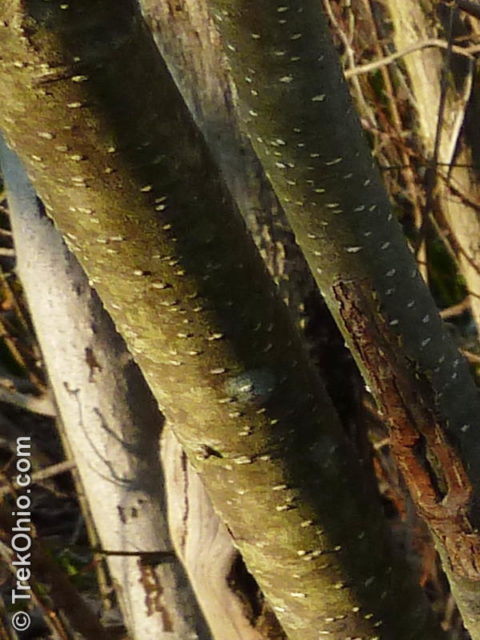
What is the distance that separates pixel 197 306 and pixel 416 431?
300 mm

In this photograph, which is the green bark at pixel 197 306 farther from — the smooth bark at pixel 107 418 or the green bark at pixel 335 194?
the smooth bark at pixel 107 418

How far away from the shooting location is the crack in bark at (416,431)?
3.04ft

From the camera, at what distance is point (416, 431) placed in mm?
947

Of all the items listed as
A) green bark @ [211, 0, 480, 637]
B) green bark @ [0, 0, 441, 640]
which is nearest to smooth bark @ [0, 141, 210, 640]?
green bark @ [211, 0, 480, 637]

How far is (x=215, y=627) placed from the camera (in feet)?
5.32

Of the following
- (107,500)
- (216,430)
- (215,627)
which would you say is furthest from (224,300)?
(107,500)

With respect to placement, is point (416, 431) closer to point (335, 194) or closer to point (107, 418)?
point (335, 194)

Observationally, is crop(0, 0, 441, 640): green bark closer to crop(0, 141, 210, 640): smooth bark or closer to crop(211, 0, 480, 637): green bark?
crop(211, 0, 480, 637): green bark

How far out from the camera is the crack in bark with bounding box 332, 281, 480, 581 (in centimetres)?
93

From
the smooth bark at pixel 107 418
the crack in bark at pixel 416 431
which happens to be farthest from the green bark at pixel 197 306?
the smooth bark at pixel 107 418

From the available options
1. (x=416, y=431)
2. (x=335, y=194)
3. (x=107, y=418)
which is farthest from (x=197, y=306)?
(x=107, y=418)

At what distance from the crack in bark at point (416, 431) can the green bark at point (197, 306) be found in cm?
6

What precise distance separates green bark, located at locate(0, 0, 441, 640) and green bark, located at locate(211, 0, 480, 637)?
119mm

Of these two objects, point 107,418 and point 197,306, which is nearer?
point 197,306
